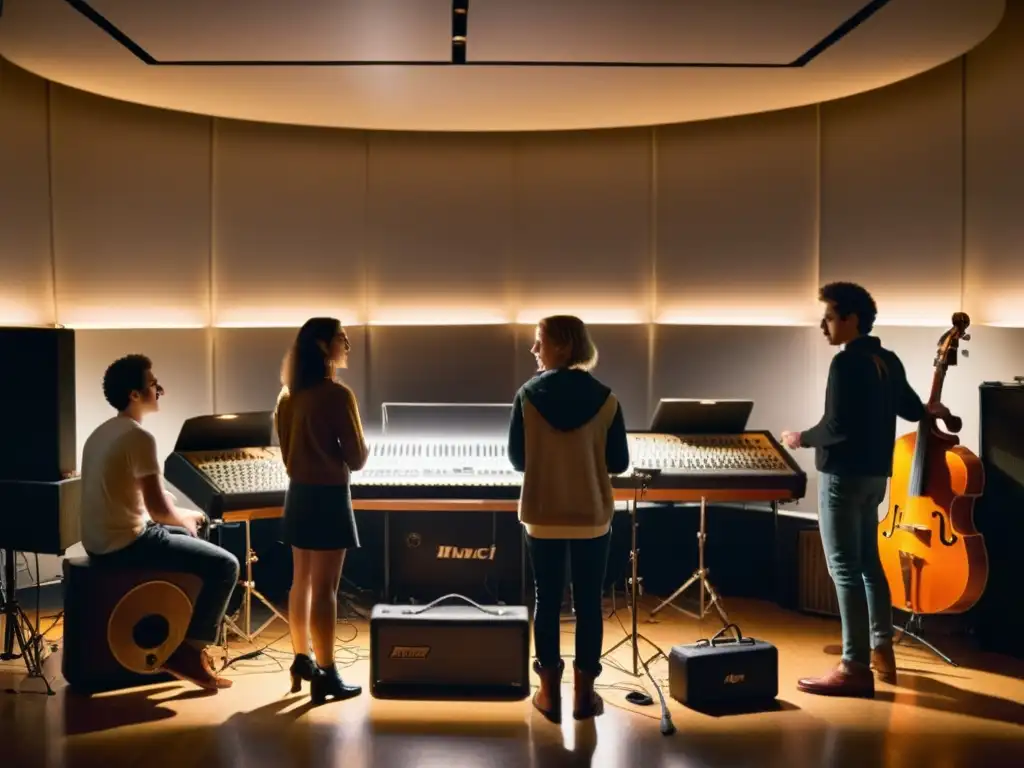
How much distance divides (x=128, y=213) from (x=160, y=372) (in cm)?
95

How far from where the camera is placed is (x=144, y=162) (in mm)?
5977

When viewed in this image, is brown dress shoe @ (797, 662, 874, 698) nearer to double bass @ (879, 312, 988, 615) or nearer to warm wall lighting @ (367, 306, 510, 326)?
double bass @ (879, 312, 988, 615)

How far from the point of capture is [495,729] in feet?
12.9

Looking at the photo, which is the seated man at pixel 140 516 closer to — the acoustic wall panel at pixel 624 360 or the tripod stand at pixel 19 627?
the tripod stand at pixel 19 627

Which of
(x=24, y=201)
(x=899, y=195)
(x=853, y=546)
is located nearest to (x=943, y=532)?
(x=853, y=546)

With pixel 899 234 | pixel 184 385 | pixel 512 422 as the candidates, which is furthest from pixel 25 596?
pixel 899 234

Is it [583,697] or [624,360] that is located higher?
[624,360]

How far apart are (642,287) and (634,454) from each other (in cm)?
148

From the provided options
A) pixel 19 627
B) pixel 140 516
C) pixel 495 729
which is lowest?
pixel 495 729

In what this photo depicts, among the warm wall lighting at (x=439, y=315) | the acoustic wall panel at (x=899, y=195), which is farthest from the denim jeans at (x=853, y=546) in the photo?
the warm wall lighting at (x=439, y=315)

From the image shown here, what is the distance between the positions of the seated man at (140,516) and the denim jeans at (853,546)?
2.55 metres

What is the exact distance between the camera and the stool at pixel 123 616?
425 centimetres

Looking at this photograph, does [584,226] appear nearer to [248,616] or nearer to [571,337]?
[571,337]

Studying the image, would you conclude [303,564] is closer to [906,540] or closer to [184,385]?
[184,385]
